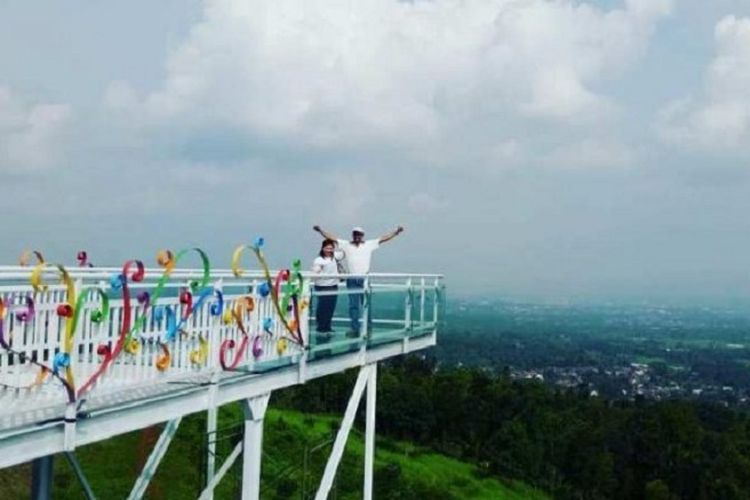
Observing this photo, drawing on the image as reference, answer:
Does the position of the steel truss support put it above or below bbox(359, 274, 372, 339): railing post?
below

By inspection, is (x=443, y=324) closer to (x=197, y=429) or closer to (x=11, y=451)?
(x=11, y=451)

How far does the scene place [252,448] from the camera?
29.2 ft

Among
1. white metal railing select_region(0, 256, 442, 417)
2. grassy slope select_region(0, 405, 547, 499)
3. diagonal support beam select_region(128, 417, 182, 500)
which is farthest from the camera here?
grassy slope select_region(0, 405, 547, 499)

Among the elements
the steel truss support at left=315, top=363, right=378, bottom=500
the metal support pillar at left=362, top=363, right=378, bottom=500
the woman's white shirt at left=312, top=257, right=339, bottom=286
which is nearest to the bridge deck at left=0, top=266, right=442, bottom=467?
the woman's white shirt at left=312, top=257, right=339, bottom=286

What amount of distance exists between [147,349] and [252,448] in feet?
7.38

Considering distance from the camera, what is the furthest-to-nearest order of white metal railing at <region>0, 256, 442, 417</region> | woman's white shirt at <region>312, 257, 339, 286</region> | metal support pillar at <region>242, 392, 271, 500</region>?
woman's white shirt at <region>312, 257, 339, 286</region>, metal support pillar at <region>242, 392, 271, 500</region>, white metal railing at <region>0, 256, 442, 417</region>

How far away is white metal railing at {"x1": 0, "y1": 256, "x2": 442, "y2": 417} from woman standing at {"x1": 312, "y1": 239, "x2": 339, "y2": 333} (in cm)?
12

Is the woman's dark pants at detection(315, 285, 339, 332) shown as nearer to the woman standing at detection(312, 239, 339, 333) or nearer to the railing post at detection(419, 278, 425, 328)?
the woman standing at detection(312, 239, 339, 333)

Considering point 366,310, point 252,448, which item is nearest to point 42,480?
point 252,448

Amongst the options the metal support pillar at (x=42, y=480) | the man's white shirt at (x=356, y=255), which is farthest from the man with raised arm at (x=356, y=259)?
the metal support pillar at (x=42, y=480)

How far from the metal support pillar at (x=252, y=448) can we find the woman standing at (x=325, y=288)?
1.45 m

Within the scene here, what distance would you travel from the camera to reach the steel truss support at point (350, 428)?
10.7 metres

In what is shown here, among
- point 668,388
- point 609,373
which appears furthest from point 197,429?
point 609,373

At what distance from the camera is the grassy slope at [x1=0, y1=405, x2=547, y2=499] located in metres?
20.8
